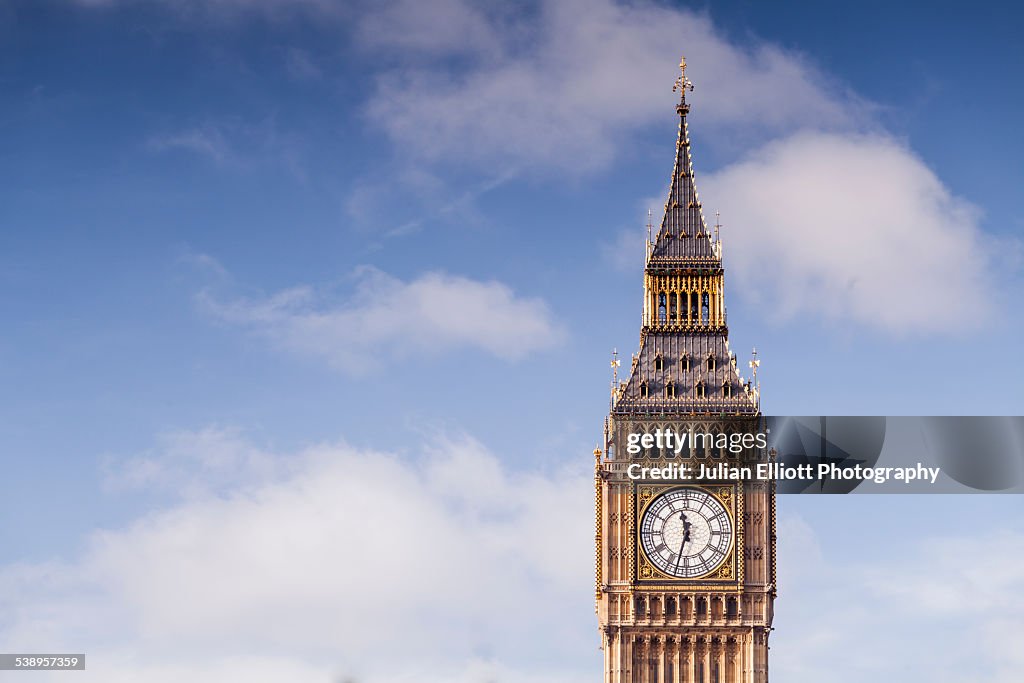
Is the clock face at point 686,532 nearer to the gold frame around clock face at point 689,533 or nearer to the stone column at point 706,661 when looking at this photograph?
the gold frame around clock face at point 689,533

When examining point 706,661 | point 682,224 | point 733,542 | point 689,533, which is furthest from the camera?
point 682,224

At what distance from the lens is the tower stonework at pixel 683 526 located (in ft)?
337

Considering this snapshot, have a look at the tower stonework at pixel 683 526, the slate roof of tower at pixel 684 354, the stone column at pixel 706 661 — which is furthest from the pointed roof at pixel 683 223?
the stone column at pixel 706 661

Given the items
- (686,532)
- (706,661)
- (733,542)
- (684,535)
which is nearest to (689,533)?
(686,532)

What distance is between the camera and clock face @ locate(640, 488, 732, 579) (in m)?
104

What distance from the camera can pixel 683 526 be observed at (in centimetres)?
10400

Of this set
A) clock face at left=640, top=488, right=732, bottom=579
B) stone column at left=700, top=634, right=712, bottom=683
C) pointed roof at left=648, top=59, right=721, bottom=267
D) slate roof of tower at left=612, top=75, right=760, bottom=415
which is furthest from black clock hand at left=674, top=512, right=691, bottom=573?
pointed roof at left=648, top=59, right=721, bottom=267

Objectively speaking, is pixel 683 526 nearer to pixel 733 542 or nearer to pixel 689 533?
pixel 689 533

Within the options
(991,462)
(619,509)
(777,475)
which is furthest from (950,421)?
(619,509)

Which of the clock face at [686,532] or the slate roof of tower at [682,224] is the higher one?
the slate roof of tower at [682,224]

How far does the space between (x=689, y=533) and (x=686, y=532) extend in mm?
170

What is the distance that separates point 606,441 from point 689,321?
833 centimetres

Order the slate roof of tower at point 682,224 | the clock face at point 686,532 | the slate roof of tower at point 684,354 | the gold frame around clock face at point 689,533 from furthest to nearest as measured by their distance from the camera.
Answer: the slate roof of tower at point 682,224 < the slate roof of tower at point 684,354 < the clock face at point 686,532 < the gold frame around clock face at point 689,533

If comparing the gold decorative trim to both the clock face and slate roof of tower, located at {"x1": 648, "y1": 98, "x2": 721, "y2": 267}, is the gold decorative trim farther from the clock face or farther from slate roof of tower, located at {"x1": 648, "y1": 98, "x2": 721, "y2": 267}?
slate roof of tower, located at {"x1": 648, "y1": 98, "x2": 721, "y2": 267}
